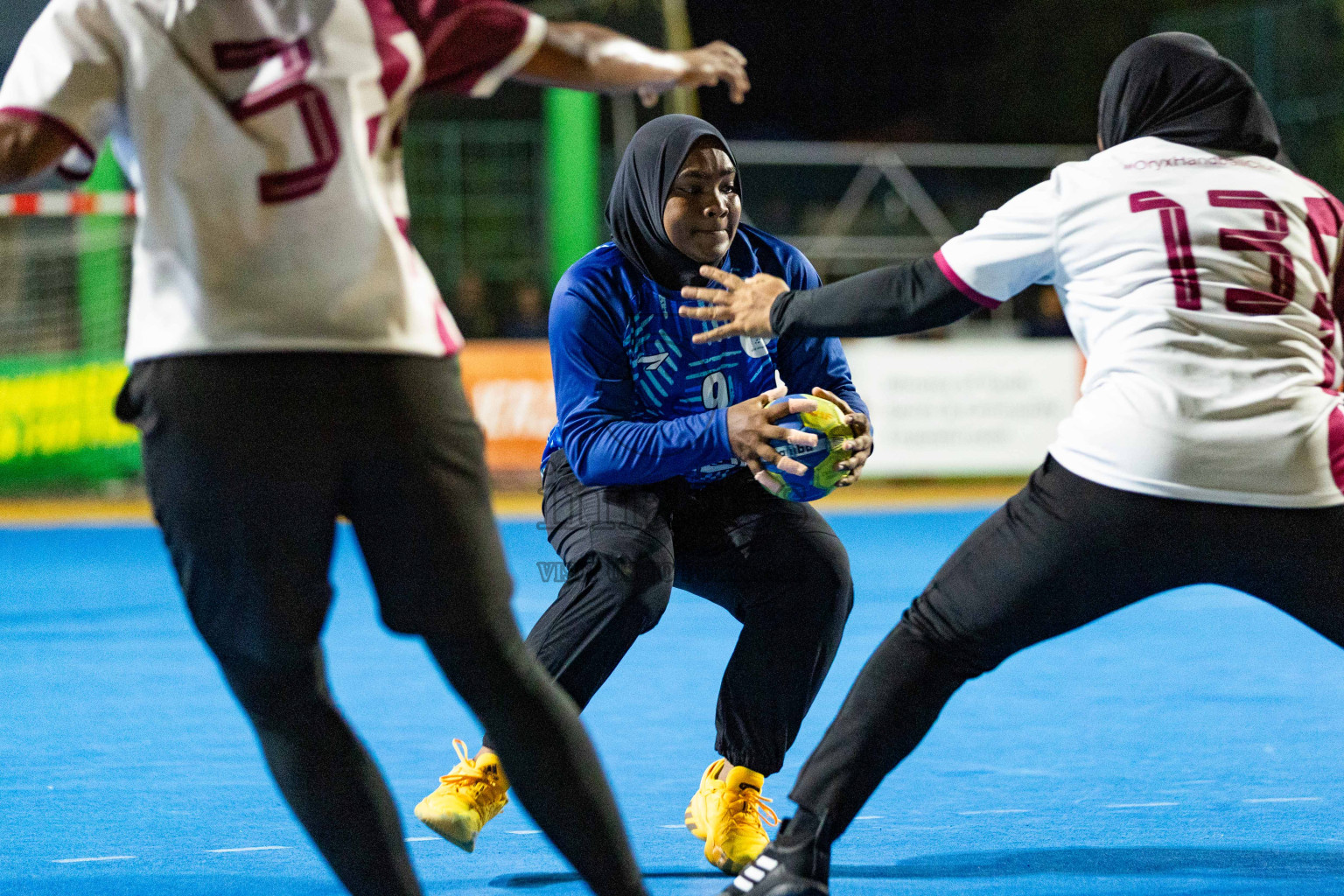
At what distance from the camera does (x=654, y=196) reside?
13.0 ft

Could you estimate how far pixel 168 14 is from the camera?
239cm

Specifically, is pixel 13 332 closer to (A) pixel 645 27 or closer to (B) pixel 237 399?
(A) pixel 645 27

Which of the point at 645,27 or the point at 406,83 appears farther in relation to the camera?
the point at 645,27

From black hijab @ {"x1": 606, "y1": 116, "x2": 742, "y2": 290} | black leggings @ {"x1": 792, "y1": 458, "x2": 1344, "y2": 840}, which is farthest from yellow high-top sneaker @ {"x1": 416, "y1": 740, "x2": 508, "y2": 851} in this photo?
black hijab @ {"x1": 606, "y1": 116, "x2": 742, "y2": 290}

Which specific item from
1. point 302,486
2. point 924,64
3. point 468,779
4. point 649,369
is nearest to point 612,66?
point 302,486

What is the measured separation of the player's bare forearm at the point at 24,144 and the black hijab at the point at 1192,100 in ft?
6.35

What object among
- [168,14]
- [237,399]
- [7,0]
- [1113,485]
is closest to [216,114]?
[168,14]

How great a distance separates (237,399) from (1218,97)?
1944mm

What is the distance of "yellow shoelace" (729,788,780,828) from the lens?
3.75m

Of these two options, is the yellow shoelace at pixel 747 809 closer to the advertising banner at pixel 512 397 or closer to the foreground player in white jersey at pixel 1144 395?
the foreground player in white jersey at pixel 1144 395

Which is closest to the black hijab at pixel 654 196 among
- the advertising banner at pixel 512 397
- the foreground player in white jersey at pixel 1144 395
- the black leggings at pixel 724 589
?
the black leggings at pixel 724 589

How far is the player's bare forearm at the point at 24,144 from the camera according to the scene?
2369 millimetres

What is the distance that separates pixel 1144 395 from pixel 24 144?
197 cm

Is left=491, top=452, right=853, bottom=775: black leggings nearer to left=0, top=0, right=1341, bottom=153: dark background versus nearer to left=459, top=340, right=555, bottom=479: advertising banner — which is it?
left=459, top=340, right=555, bottom=479: advertising banner
